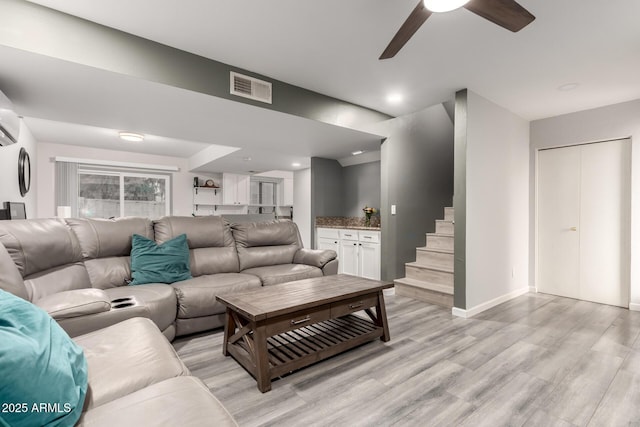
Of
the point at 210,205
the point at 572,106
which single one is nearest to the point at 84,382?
the point at 572,106

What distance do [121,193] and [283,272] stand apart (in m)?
4.96

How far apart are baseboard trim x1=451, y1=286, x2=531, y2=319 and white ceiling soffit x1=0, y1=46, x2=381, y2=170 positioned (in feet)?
7.53

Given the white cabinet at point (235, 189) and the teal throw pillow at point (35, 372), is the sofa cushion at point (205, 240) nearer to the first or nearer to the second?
the teal throw pillow at point (35, 372)

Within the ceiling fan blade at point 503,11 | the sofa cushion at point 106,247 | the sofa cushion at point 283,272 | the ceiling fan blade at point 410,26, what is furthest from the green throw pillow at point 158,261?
the ceiling fan blade at point 503,11

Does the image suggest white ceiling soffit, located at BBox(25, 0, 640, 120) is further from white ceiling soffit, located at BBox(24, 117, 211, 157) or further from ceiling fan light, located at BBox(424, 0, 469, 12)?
white ceiling soffit, located at BBox(24, 117, 211, 157)

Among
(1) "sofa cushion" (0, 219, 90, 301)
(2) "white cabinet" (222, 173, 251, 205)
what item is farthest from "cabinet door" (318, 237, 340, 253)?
(1) "sofa cushion" (0, 219, 90, 301)

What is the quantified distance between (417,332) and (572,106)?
10.9 ft

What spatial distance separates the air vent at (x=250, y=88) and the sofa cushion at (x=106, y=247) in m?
1.58

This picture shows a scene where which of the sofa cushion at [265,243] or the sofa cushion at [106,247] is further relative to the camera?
the sofa cushion at [265,243]

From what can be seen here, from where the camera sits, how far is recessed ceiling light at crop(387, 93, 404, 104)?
10.9 feet

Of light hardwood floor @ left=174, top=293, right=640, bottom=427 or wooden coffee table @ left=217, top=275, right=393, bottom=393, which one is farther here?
wooden coffee table @ left=217, top=275, right=393, bottom=393

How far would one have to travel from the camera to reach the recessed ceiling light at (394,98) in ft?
10.9

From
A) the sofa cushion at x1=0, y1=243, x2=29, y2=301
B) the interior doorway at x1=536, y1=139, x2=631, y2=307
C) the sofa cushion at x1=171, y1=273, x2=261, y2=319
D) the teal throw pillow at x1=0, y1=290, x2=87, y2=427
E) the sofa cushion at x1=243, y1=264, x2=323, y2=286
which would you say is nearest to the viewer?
the teal throw pillow at x1=0, y1=290, x2=87, y2=427

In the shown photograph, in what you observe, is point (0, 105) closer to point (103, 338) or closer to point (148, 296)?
point (148, 296)
